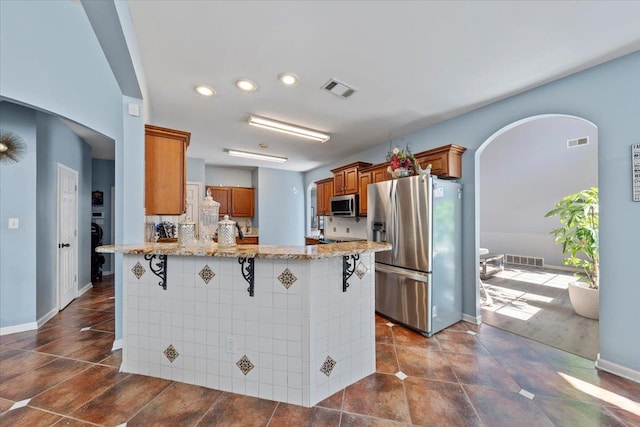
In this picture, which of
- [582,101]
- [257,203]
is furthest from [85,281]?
[582,101]

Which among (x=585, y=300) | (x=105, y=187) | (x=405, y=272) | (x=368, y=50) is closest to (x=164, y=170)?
(x=368, y=50)

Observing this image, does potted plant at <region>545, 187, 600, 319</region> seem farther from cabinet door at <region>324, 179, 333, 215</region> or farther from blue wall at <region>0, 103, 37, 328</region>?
blue wall at <region>0, 103, 37, 328</region>

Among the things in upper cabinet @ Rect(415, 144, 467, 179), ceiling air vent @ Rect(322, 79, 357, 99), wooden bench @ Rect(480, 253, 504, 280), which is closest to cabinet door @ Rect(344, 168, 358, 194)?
upper cabinet @ Rect(415, 144, 467, 179)

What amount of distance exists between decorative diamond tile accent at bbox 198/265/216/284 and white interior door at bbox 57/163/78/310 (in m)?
3.01

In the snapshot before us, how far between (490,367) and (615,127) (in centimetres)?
227

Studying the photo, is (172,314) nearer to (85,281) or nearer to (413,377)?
(413,377)

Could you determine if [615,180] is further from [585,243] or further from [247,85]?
[247,85]

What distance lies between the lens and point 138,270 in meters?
2.10

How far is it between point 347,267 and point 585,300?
3.49 meters

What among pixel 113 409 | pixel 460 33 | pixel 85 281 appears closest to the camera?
pixel 113 409

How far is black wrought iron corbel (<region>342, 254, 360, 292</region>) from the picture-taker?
192cm

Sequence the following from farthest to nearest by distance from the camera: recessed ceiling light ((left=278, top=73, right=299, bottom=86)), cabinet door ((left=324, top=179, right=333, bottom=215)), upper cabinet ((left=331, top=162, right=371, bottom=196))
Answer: cabinet door ((left=324, top=179, right=333, bottom=215)) < upper cabinet ((left=331, top=162, right=371, bottom=196)) < recessed ceiling light ((left=278, top=73, right=299, bottom=86))

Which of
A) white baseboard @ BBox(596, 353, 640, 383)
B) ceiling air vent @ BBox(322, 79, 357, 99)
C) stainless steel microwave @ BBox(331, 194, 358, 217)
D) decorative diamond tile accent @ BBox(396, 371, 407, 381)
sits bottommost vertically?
decorative diamond tile accent @ BBox(396, 371, 407, 381)

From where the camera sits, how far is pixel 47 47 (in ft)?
6.64
